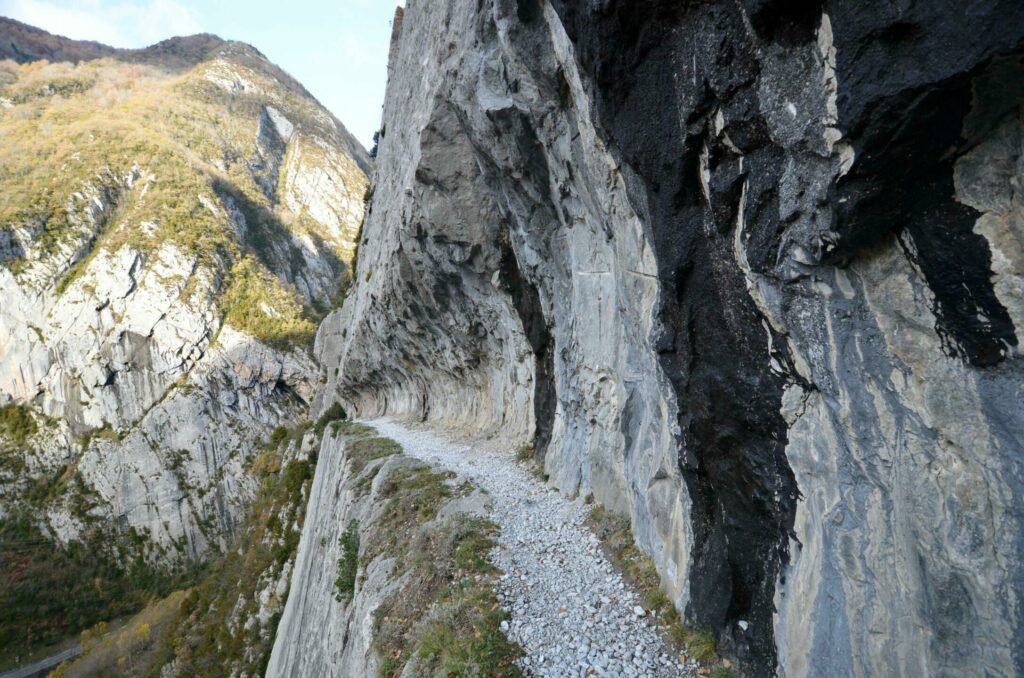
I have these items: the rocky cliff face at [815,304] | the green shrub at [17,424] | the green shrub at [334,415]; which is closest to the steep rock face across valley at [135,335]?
the green shrub at [17,424]

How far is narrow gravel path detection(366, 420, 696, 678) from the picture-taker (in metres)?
5.38

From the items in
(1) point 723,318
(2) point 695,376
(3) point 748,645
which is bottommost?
(3) point 748,645

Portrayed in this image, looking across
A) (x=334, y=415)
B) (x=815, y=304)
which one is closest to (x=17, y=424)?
(x=334, y=415)

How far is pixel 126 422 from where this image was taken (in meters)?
73.6

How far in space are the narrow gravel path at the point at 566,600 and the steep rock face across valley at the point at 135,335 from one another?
189ft

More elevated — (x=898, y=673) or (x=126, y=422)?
(x=898, y=673)

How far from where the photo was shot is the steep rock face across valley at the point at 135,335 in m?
68.4

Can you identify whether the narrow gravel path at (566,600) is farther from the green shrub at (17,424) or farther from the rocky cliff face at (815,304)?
the green shrub at (17,424)

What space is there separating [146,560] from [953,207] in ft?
277

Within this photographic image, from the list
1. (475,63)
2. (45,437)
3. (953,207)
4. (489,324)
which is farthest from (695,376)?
(45,437)

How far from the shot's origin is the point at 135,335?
75.3m

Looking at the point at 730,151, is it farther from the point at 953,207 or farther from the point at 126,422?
the point at 126,422

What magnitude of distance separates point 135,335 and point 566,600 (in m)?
91.3

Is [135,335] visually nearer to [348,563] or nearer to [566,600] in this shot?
[348,563]
